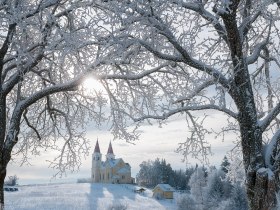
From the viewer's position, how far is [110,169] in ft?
386

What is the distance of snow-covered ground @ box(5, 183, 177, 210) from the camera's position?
66.6 meters

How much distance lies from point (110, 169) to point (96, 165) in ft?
27.6

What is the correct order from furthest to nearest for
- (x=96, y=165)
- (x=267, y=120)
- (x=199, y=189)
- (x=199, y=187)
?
(x=96, y=165)
(x=199, y=187)
(x=199, y=189)
(x=267, y=120)

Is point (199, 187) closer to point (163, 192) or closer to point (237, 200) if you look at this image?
point (237, 200)

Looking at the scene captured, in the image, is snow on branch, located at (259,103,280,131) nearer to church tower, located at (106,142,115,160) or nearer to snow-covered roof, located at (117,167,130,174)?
snow-covered roof, located at (117,167,130,174)

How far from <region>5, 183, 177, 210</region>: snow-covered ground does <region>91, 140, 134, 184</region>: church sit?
Result: 1857 cm

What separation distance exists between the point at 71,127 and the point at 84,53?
113 inches

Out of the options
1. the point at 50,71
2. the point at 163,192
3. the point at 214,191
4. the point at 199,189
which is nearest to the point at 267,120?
the point at 50,71

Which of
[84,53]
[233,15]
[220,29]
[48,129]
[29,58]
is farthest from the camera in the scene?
[48,129]

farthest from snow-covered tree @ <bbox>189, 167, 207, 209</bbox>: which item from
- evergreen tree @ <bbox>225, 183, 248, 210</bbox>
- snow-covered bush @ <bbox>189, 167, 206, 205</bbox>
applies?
evergreen tree @ <bbox>225, 183, 248, 210</bbox>

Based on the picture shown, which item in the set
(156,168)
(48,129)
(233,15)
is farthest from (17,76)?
(156,168)

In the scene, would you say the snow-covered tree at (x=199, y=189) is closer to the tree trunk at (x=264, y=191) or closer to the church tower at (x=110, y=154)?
the church tower at (x=110, y=154)

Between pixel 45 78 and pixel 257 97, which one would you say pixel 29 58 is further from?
pixel 257 97

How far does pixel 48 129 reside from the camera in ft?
52.7
